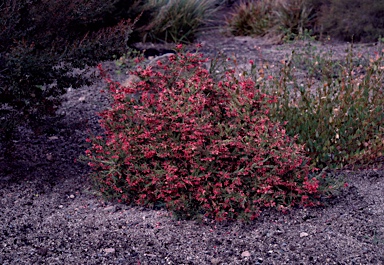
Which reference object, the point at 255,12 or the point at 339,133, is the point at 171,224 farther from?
the point at 255,12

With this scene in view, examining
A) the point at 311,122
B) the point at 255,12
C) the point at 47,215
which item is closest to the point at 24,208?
the point at 47,215

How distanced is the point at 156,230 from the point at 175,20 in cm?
674

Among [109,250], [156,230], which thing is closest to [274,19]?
[156,230]

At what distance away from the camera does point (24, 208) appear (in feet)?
13.2

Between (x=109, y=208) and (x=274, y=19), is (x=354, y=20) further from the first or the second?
(x=109, y=208)

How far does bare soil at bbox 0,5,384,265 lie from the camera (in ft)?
10.6

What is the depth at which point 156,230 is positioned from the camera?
3.57 metres

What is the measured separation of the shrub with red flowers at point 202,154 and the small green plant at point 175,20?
18.2 feet

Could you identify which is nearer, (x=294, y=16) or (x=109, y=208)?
(x=109, y=208)

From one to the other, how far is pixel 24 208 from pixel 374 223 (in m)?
2.53

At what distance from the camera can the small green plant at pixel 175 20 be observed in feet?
31.3

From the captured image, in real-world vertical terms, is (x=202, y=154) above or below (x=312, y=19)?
above

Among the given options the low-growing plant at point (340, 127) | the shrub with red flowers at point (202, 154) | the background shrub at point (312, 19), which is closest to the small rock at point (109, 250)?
the shrub with red flowers at point (202, 154)

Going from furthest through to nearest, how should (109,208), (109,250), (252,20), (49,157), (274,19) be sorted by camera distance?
(252,20) < (274,19) < (49,157) < (109,208) < (109,250)
